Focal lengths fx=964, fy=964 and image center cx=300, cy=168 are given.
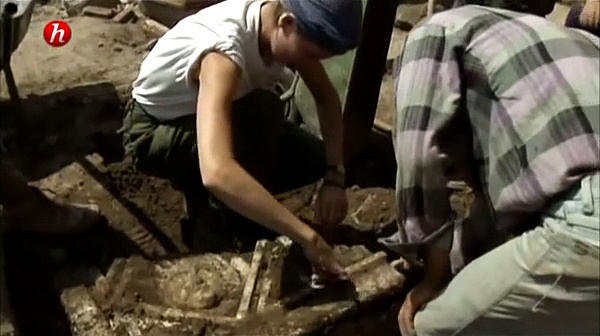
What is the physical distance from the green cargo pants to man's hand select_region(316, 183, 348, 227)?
0.75ft

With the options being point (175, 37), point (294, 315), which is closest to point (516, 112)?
point (294, 315)

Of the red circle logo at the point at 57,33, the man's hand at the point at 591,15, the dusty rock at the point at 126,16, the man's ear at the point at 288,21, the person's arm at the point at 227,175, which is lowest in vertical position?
the dusty rock at the point at 126,16

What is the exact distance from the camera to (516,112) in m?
1.88

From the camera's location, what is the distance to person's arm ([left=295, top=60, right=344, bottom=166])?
2689mm

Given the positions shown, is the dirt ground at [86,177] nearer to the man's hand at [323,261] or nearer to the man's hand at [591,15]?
the man's hand at [323,261]

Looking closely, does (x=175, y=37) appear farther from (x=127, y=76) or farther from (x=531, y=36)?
(x=127, y=76)

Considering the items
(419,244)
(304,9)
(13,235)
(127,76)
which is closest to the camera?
(419,244)

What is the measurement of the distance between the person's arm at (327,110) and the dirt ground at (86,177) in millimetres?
317

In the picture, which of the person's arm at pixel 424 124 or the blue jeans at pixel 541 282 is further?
the person's arm at pixel 424 124

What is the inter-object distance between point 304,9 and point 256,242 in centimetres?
80

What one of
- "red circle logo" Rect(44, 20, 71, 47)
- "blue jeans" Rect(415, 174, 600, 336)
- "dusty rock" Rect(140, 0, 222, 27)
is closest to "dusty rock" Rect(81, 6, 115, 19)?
"red circle logo" Rect(44, 20, 71, 47)

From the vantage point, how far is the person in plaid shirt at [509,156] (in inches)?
72.4

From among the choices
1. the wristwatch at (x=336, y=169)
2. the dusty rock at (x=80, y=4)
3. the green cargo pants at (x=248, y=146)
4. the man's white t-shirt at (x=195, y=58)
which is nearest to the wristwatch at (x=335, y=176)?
the wristwatch at (x=336, y=169)

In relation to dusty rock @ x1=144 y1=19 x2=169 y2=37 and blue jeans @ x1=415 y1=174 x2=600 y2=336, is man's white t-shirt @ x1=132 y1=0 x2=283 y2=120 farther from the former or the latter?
dusty rock @ x1=144 y1=19 x2=169 y2=37
